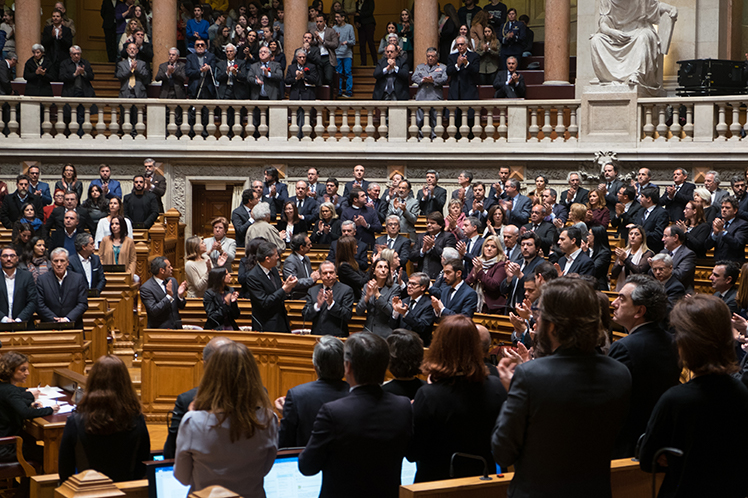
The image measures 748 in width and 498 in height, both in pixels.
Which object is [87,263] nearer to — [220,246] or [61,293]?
[61,293]

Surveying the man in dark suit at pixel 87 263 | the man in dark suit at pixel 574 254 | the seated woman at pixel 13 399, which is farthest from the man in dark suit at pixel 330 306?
the man in dark suit at pixel 87 263

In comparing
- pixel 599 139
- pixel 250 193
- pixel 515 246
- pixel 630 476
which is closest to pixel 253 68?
pixel 250 193

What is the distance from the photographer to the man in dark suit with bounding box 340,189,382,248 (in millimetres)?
11445

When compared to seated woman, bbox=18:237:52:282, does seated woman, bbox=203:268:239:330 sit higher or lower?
lower

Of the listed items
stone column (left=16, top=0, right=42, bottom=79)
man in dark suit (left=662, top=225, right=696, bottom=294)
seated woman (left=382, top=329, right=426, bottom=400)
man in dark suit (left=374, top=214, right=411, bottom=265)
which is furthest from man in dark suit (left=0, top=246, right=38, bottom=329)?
stone column (left=16, top=0, right=42, bottom=79)

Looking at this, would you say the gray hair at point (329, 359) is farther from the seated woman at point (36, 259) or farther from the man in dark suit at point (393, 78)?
the man in dark suit at point (393, 78)

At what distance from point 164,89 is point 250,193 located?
442cm

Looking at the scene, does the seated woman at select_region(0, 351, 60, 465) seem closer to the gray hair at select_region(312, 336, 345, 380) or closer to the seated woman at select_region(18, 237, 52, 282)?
the gray hair at select_region(312, 336, 345, 380)

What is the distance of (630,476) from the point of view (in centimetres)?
376

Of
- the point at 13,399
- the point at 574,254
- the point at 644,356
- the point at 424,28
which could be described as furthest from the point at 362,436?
the point at 424,28

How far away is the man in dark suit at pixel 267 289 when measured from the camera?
848 cm

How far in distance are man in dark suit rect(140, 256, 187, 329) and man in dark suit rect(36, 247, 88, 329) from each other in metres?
0.64

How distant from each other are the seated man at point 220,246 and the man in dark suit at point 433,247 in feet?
7.11

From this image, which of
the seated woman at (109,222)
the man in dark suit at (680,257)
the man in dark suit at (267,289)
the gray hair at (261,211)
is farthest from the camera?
the seated woman at (109,222)
